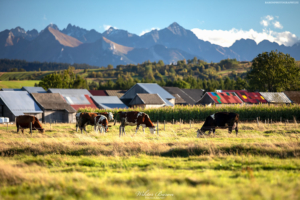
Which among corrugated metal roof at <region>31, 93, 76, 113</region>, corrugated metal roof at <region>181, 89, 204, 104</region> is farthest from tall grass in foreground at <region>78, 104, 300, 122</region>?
corrugated metal roof at <region>181, 89, 204, 104</region>

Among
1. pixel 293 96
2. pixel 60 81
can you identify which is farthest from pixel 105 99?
pixel 293 96

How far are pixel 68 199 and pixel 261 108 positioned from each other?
37056 mm

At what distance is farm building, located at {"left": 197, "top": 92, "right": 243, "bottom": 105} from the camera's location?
Result: 61.3 m

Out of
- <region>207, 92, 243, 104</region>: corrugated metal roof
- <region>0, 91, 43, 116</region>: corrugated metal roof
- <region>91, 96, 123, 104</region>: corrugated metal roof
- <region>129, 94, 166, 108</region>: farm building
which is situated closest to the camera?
<region>0, 91, 43, 116</region>: corrugated metal roof

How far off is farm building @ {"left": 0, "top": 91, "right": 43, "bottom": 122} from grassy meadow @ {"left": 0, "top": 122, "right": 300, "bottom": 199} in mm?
33319

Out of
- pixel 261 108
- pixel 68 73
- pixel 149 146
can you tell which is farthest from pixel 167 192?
pixel 68 73

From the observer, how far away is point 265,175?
29.9ft

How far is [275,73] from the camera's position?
72688 millimetres

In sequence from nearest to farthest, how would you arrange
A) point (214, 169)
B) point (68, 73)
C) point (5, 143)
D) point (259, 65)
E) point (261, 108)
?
point (214, 169), point (5, 143), point (261, 108), point (259, 65), point (68, 73)

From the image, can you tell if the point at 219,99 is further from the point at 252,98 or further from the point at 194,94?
the point at 194,94

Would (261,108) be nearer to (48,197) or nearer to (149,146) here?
(149,146)

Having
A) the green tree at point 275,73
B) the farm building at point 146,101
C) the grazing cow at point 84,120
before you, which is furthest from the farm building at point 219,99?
the grazing cow at point 84,120

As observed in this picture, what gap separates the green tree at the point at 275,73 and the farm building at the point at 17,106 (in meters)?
54.9

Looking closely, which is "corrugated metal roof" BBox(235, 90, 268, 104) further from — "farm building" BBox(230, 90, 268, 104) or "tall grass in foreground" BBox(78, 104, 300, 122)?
"tall grass in foreground" BBox(78, 104, 300, 122)
